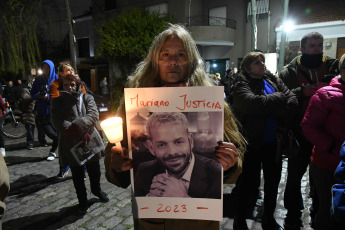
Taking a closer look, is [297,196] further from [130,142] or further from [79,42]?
[79,42]

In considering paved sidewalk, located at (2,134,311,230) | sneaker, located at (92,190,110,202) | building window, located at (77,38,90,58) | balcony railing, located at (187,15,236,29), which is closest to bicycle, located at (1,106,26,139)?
paved sidewalk, located at (2,134,311,230)

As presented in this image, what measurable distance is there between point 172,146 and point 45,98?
16.2 ft

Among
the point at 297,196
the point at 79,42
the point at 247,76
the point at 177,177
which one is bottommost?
the point at 297,196

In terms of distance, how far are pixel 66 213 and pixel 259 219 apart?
8.42ft

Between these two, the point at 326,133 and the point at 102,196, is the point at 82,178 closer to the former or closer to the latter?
the point at 102,196

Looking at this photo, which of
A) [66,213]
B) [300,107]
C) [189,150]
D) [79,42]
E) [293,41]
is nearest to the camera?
[189,150]

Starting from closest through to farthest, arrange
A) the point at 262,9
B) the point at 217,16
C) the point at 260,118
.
Result: the point at 260,118 → the point at 262,9 → the point at 217,16

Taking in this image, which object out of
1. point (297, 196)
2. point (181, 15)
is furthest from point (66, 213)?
point (181, 15)

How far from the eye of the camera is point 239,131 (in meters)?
2.87

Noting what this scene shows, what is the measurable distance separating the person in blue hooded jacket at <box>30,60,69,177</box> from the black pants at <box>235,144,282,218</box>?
4.20 metres

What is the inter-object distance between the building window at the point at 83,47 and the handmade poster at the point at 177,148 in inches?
1064

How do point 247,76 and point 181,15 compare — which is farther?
point 181,15

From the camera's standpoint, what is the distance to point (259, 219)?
3.04 metres

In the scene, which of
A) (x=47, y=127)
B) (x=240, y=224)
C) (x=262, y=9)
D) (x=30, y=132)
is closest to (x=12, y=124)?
(x=30, y=132)
